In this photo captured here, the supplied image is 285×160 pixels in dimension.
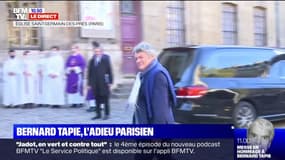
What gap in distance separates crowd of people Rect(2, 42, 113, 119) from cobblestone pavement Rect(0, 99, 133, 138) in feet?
0.12

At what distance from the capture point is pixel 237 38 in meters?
3.96

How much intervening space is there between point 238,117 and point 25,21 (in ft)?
5.23

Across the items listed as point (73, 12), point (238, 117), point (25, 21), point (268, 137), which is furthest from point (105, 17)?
point (268, 137)

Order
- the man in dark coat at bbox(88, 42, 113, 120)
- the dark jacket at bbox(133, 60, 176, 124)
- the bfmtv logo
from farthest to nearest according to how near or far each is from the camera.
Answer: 1. the man in dark coat at bbox(88, 42, 113, 120)
2. the bfmtv logo
3. the dark jacket at bbox(133, 60, 176, 124)

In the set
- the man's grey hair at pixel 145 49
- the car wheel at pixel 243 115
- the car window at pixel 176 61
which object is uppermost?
the man's grey hair at pixel 145 49

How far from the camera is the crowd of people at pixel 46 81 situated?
3.59 metres

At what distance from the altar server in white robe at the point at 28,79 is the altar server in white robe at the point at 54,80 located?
0.30 feet

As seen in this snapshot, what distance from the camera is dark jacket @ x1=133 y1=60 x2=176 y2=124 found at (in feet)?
11.6

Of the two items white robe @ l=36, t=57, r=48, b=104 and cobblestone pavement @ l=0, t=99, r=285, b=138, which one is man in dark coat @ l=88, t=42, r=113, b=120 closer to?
cobblestone pavement @ l=0, t=99, r=285, b=138

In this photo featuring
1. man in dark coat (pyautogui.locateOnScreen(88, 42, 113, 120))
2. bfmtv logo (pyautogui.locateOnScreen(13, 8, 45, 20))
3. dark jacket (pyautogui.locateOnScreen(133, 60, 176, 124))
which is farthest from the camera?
man in dark coat (pyautogui.locateOnScreen(88, 42, 113, 120))

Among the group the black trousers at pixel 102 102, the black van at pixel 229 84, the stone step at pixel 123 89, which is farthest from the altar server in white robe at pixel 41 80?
the black van at pixel 229 84

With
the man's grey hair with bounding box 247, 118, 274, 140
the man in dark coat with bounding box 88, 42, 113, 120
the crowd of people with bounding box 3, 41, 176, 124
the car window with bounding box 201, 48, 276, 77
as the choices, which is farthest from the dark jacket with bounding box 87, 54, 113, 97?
the man's grey hair with bounding box 247, 118, 274, 140

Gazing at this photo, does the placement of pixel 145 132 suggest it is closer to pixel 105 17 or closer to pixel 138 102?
pixel 138 102

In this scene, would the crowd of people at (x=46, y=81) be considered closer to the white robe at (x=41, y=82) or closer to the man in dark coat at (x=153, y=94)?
the white robe at (x=41, y=82)
